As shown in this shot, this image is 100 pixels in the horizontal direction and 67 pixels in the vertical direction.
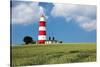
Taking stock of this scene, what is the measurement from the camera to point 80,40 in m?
1.73

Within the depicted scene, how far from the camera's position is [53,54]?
1.67 meters

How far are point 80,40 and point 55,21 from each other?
285 mm

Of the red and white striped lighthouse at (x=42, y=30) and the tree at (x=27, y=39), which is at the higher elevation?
the red and white striped lighthouse at (x=42, y=30)

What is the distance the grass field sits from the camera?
158 cm

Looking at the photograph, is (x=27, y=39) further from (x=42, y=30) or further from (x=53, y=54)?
(x=53, y=54)

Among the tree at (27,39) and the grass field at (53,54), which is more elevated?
the tree at (27,39)

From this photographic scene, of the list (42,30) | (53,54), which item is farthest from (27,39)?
(53,54)

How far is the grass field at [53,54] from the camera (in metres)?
1.58

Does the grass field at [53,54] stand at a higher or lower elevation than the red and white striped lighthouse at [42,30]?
lower

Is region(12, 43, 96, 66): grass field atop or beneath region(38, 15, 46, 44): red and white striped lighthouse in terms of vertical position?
beneath

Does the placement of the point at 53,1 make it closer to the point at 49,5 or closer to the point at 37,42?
the point at 49,5

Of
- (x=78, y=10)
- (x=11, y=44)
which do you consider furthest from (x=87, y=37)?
(x=11, y=44)

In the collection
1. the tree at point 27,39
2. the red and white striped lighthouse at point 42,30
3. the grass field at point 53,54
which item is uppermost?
the red and white striped lighthouse at point 42,30

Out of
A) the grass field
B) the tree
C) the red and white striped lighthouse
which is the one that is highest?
the red and white striped lighthouse
